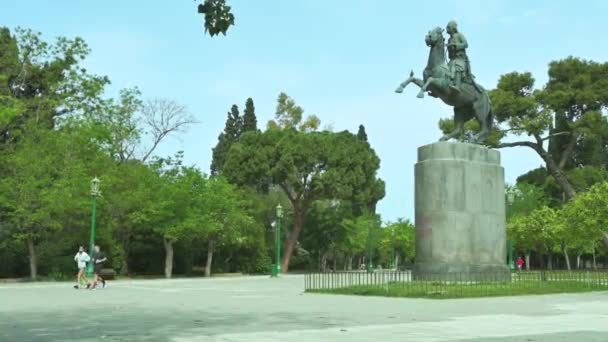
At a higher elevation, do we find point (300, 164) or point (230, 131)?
point (230, 131)

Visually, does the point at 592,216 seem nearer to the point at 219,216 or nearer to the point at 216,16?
the point at 216,16

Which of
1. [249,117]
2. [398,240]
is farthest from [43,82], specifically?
[398,240]

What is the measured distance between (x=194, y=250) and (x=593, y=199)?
96.1ft

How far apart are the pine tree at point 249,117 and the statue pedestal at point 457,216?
2024 inches

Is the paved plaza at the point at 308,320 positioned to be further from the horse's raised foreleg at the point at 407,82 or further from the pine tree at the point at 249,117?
the pine tree at the point at 249,117

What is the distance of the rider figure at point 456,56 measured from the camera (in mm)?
24047

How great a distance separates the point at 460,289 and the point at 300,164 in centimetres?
3623

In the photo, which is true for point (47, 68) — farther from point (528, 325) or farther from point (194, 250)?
point (528, 325)

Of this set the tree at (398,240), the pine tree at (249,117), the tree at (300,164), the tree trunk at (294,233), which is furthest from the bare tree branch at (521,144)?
the tree at (398,240)

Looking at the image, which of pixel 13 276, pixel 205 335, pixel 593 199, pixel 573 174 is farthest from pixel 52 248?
pixel 573 174

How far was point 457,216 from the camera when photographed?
75.8 feet

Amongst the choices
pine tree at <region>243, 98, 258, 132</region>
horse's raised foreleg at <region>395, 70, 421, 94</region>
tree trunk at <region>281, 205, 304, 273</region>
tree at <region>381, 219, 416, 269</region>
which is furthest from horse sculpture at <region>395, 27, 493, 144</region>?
tree at <region>381, 219, 416, 269</region>

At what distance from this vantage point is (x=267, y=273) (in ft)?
177

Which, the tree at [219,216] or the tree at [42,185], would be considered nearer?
the tree at [42,185]
